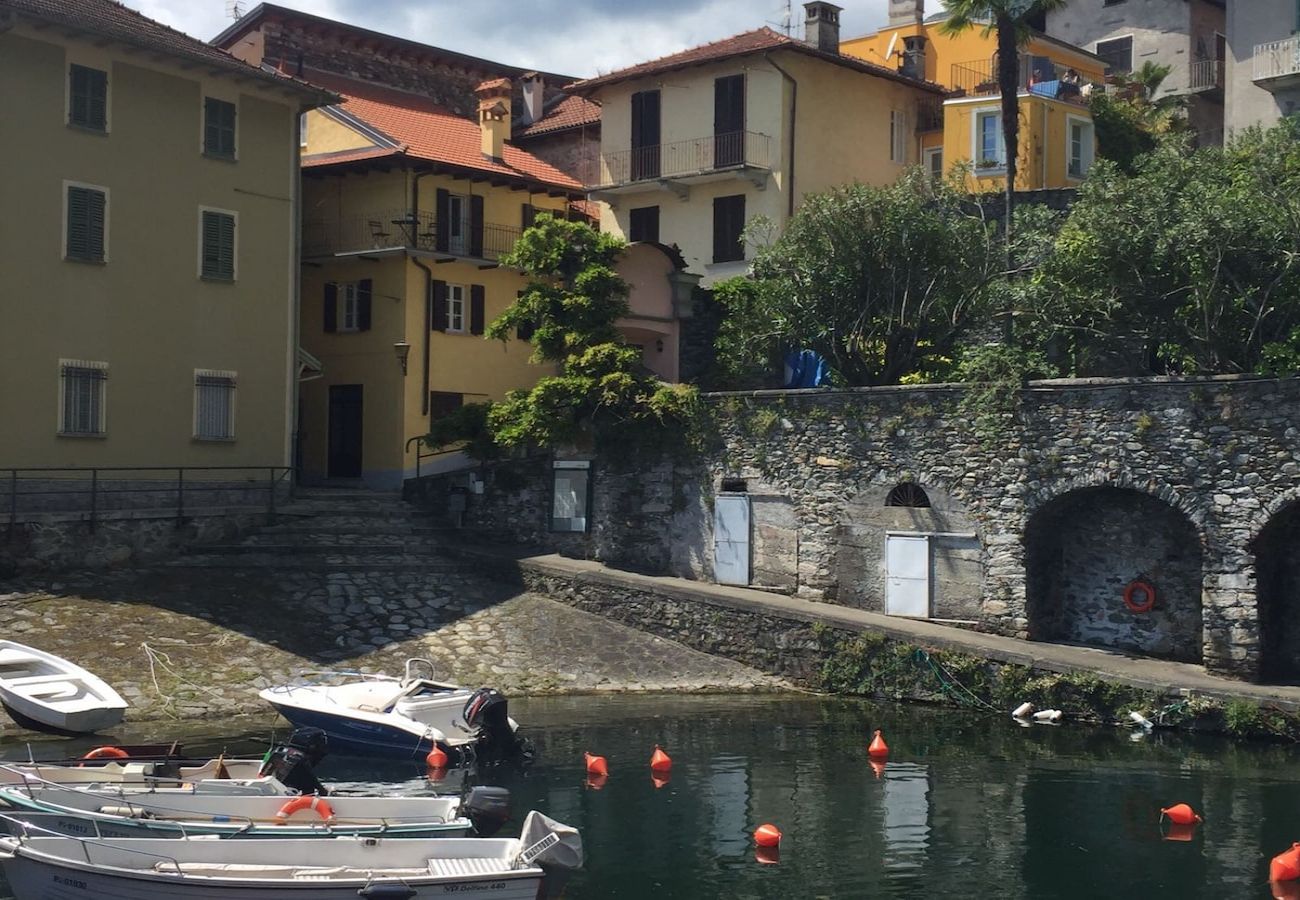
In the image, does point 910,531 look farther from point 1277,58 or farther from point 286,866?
point 1277,58

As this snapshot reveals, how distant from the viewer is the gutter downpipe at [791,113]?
39.2 metres

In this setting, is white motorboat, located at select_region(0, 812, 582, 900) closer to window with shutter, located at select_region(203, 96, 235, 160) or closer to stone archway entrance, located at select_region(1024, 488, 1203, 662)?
stone archway entrance, located at select_region(1024, 488, 1203, 662)

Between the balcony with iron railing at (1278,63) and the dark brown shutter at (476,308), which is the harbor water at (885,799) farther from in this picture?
the balcony with iron railing at (1278,63)

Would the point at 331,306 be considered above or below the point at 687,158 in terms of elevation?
below

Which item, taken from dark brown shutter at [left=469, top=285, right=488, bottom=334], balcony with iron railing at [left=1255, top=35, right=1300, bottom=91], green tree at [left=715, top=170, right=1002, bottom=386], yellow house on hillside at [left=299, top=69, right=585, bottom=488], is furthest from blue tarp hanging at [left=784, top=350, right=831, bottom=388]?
balcony with iron railing at [left=1255, top=35, right=1300, bottom=91]

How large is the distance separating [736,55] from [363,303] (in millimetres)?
11694

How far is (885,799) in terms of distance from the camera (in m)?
19.4

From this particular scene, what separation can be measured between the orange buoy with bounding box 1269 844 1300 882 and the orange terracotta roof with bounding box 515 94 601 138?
108ft

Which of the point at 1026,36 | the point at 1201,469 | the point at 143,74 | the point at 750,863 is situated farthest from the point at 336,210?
the point at 750,863

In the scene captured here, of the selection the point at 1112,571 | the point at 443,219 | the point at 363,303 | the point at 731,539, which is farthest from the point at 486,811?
the point at 443,219

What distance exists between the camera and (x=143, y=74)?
30750 mm

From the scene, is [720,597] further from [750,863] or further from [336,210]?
[336,210]

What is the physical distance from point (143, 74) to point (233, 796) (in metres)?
19.0

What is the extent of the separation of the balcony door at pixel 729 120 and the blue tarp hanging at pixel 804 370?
6426mm
